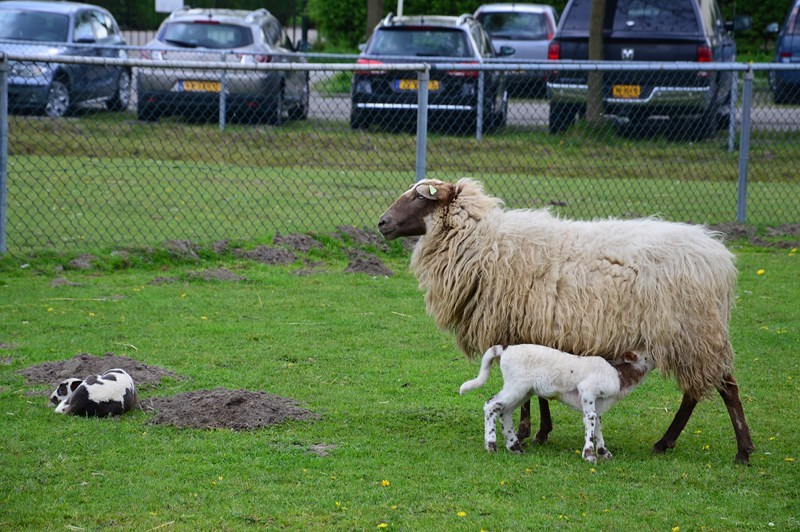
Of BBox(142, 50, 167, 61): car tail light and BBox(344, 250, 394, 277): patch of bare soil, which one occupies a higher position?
BBox(142, 50, 167, 61): car tail light

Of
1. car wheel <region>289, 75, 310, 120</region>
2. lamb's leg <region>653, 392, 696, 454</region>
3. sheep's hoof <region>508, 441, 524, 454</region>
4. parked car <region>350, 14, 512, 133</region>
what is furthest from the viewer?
car wheel <region>289, 75, 310, 120</region>

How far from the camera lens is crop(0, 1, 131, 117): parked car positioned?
13.1 meters

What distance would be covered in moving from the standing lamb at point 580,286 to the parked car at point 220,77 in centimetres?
388

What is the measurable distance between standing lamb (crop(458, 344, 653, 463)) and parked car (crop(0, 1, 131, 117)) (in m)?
8.39

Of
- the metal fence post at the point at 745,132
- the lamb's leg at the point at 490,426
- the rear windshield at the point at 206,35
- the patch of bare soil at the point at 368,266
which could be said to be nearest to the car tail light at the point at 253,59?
the rear windshield at the point at 206,35

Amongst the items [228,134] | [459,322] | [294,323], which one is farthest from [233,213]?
[459,322]

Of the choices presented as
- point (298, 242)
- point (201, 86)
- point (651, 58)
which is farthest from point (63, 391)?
point (651, 58)

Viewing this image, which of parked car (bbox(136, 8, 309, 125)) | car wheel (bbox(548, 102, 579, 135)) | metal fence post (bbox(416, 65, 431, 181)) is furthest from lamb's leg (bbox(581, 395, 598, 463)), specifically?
car wheel (bbox(548, 102, 579, 135))

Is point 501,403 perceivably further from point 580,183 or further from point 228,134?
point 580,183

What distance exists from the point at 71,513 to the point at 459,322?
2552 millimetres

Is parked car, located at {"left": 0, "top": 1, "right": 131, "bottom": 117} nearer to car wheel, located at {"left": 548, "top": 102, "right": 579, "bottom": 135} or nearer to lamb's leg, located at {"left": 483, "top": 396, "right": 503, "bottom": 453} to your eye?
car wheel, located at {"left": 548, "top": 102, "right": 579, "bottom": 135}

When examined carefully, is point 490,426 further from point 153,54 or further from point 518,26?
point 518,26

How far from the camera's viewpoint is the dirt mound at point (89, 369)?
6309 mm

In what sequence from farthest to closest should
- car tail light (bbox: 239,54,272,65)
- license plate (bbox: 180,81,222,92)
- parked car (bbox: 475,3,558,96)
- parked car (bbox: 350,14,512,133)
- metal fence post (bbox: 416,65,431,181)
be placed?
1. parked car (bbox: 475,3,558,96)
2. car tail light (bbox: 239,54,272,65)
3. license plate (bbox: 180,81,222,92)
4. parked car (bbox: 350,14,512,133)
5. metal fence post (bbox: 416,65,431,181)
